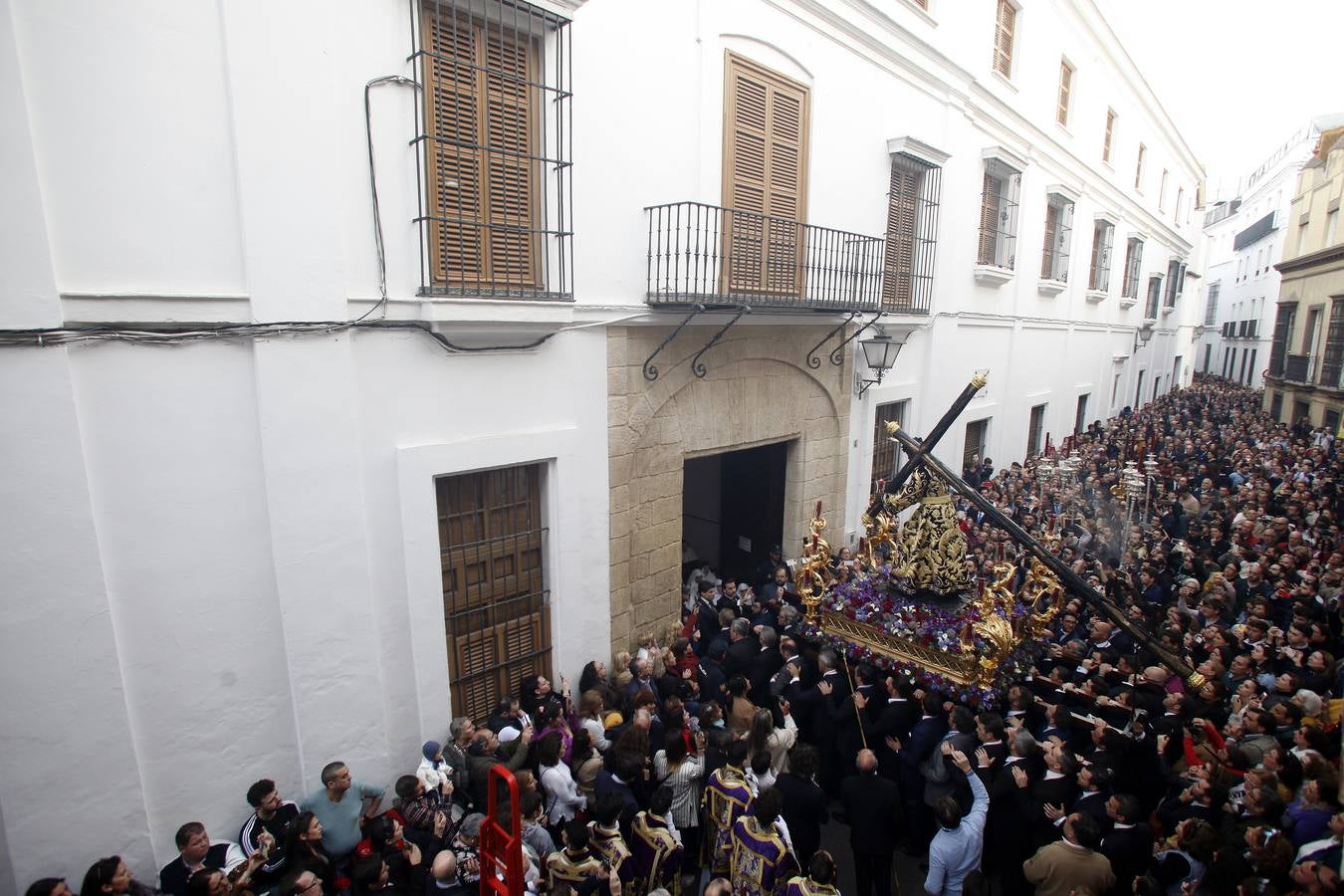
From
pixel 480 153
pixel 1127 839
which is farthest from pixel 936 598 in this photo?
pixel 480 153

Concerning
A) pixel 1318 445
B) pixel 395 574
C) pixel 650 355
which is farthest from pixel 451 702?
pixel 1318 445

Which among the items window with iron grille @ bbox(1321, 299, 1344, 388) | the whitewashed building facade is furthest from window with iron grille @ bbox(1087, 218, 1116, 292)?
the whitewashed building facade

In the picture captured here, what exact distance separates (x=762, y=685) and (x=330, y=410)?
3.97 meters

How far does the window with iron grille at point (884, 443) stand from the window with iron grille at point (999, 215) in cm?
303

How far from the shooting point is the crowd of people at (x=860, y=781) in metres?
3.74

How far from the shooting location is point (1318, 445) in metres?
16.7

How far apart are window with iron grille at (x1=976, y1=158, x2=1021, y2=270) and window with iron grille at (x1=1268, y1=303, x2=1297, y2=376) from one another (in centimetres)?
1716

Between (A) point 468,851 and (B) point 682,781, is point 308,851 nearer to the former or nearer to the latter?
(A) point 468,851

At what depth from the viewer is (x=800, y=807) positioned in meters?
4.37

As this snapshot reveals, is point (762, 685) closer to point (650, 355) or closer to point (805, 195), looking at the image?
point (650, 355)

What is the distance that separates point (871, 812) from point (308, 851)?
127 inches

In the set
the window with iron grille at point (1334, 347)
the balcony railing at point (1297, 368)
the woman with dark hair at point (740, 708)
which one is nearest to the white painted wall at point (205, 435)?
the woman with dark hair at point (740, 708)

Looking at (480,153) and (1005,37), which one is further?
(1005,37)

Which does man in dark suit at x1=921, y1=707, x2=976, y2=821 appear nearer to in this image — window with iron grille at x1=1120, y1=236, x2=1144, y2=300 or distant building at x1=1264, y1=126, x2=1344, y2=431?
window with iron grille at x1=1120, y1=236, x2=1144, y2=300
